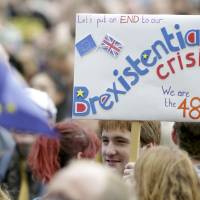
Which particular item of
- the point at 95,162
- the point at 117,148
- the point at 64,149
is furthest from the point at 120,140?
the point at 95,162

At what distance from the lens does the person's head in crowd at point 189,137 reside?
7004 mm

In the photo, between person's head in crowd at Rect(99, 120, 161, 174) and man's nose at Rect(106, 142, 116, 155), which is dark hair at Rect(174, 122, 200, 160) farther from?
man's nose at Rect(106, 142, 116, 155)

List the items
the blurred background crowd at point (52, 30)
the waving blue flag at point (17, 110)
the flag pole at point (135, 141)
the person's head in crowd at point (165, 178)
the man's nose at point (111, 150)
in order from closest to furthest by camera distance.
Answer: the waving blue flag at point (17, 110), the person's head in crowd at point (165, 178), the flag pole at point (135, 141), the man's nose at point (111, 150), the blurred background crowd at point (52, 30)

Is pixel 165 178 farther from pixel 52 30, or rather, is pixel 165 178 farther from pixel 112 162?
pixel 52 30

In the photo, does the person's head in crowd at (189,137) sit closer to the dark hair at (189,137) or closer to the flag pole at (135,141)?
the dark hair at (189,137)

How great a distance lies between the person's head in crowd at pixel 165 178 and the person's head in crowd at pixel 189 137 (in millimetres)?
975

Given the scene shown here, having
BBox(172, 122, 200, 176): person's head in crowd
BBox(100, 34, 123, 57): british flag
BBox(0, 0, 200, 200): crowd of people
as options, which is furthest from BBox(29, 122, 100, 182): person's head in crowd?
BBox(100, 34, 123, 57): british flag

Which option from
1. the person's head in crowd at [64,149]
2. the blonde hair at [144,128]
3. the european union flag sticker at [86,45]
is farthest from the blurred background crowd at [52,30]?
the european union flag sticker at [86,45]

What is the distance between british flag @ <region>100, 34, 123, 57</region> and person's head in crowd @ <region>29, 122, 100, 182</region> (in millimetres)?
838

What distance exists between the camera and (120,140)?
7418 mm

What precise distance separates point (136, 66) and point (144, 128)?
24.6 inches

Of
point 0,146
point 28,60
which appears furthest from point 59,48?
point 0,146

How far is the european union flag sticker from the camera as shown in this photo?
6848 millimetres

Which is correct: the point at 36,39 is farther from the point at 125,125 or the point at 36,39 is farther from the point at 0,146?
the point at 125,125
